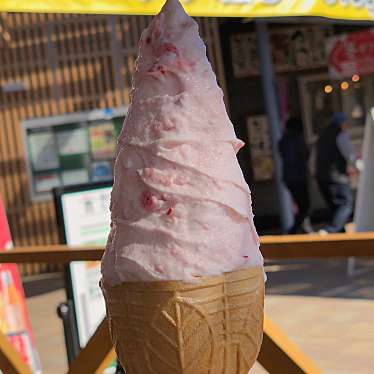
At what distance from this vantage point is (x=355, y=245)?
2.45 metres

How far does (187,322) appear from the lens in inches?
74.5

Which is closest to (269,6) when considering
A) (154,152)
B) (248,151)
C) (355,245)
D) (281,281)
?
(355,245)

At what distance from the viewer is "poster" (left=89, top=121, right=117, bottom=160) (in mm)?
11836

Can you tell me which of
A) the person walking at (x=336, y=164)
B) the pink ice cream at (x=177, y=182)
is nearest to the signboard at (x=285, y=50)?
the person walking at (x=336, y=164)

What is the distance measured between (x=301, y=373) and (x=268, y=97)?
9.93 m

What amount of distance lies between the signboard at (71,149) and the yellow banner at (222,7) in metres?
7.08

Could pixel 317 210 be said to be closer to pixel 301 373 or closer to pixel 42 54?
pixel 42 54

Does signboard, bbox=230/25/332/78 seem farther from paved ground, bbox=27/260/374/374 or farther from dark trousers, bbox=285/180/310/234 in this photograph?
paved ground, bbox=27/260/374/374

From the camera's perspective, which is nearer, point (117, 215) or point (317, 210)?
point (117, 215)

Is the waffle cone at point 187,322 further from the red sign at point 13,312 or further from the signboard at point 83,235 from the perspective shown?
the red sign at point 13,312

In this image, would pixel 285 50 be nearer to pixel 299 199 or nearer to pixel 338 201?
pixel 299 199

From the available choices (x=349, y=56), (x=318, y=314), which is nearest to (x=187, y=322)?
(x=318, y=314)

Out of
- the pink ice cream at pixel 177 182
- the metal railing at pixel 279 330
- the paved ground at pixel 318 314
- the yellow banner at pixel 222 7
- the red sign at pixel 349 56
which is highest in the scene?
the red sign at pixel 349 56

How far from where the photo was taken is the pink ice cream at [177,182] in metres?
1.92
